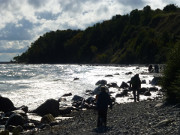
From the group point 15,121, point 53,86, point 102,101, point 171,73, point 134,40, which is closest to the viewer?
point 102,101

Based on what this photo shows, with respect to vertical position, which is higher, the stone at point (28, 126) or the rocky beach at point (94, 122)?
the rocky beach at point (94, 122)

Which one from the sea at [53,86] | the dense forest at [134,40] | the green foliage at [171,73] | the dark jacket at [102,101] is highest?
the dense forest at [134,40]

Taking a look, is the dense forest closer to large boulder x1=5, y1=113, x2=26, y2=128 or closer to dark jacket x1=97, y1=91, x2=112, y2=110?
large boulder x1=5, y1=113, x2=26, y2=128

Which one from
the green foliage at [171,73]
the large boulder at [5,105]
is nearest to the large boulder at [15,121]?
the large boulder at [5,105]

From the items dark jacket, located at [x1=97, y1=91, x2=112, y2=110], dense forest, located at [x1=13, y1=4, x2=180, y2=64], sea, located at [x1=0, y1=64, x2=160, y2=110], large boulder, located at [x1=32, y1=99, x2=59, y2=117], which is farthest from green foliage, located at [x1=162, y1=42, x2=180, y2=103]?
dense forest, located at [x1=13, y1=4, x2=180, y2=64]

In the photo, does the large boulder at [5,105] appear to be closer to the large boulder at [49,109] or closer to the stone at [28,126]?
the large boulder at [49,109]

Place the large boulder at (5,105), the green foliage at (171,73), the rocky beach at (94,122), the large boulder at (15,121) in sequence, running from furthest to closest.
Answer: the large boulder at (5,105), the large boulder at (15,121), the green foliage at (171,73), the rocky beach at (94,122)

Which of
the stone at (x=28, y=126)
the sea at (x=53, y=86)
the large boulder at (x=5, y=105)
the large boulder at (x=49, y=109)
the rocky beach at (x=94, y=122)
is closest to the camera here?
the rocky beach at (x=94, y=122)

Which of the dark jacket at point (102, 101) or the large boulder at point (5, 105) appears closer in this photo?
the dark jacket at point (102, 101)

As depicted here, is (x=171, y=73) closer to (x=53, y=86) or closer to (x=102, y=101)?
(x=102, y=101)

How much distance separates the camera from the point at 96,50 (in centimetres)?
18488

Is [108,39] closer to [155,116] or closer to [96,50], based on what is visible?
[96,50]

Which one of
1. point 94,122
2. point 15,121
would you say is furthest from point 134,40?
point 94,122

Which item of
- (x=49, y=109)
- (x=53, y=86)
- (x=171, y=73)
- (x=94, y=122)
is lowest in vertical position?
(x=53, y=86)
